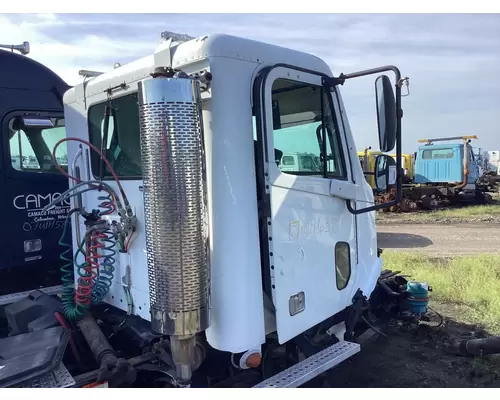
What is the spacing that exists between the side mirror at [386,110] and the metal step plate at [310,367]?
137 cm

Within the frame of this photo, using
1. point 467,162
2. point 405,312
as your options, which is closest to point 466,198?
point 467,162

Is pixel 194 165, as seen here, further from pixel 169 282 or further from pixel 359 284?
pixel 359 284

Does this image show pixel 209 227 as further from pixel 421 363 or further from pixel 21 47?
pixel 21 47

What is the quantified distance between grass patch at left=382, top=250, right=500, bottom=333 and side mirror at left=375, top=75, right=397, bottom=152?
330cm

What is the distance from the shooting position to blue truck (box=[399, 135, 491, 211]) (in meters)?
18.9

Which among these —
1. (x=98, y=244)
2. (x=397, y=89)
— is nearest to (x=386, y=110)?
(x=397, y=89)

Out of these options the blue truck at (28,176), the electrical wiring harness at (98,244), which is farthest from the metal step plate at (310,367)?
the blue truck at (28,176)

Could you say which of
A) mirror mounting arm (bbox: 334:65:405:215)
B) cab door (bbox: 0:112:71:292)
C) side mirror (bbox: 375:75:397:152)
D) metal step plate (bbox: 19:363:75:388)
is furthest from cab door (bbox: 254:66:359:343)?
cab door (bbox: 0:112:71:292)

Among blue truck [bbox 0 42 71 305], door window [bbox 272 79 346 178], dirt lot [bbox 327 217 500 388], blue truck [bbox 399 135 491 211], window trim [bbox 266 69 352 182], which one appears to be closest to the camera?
window trim [bbox 266 69 352 182]

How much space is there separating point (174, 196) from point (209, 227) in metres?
0.32

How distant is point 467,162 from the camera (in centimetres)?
1906

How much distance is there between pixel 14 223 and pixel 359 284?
3342 mm

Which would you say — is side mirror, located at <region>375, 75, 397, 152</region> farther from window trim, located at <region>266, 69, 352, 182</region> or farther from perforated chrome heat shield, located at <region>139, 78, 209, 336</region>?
perforated chrome heat shield, located at <region>139, 78, 209, 336</region>

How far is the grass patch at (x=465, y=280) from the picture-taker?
18.3ft
